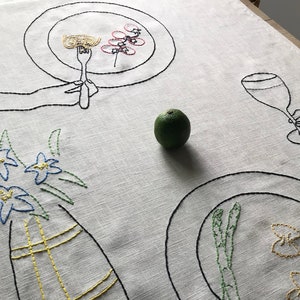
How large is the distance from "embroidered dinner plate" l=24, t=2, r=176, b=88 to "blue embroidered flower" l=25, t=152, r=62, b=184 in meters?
0.20

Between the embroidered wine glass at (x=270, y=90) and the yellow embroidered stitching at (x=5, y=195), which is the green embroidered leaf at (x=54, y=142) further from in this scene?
the embroidered wine glass at (x=270, y=90)

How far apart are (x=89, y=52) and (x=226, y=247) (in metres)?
0.48

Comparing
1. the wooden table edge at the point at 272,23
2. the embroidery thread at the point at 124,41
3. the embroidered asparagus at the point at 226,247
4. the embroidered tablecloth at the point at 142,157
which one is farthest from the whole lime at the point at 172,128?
the wooden table edge at the point at 272,23

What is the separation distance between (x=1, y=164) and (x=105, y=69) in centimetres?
28

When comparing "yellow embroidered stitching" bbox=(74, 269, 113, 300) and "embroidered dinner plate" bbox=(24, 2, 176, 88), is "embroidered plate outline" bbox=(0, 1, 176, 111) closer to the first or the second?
"embroidered dinner plate" bbox=(24, 2, 176, 88)

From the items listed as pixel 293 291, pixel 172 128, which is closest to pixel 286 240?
pixel 293 291

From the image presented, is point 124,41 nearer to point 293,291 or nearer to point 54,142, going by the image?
point 54,142

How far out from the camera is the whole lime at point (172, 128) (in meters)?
0.67

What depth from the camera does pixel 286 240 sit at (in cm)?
61

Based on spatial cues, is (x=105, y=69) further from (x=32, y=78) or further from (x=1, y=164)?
(x=1, y=164)

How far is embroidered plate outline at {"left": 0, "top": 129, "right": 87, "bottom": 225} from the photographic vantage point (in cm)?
61

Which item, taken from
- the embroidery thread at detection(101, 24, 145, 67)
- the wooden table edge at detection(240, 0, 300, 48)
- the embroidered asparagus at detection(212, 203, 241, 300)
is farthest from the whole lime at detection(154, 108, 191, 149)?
the wooden table edge at detection(240, 0, 300, 48)

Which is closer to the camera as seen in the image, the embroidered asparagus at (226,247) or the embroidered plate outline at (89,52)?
the embroidered asparagus at (226,247)

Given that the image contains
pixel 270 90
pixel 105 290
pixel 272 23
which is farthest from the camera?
pixel 272 23
